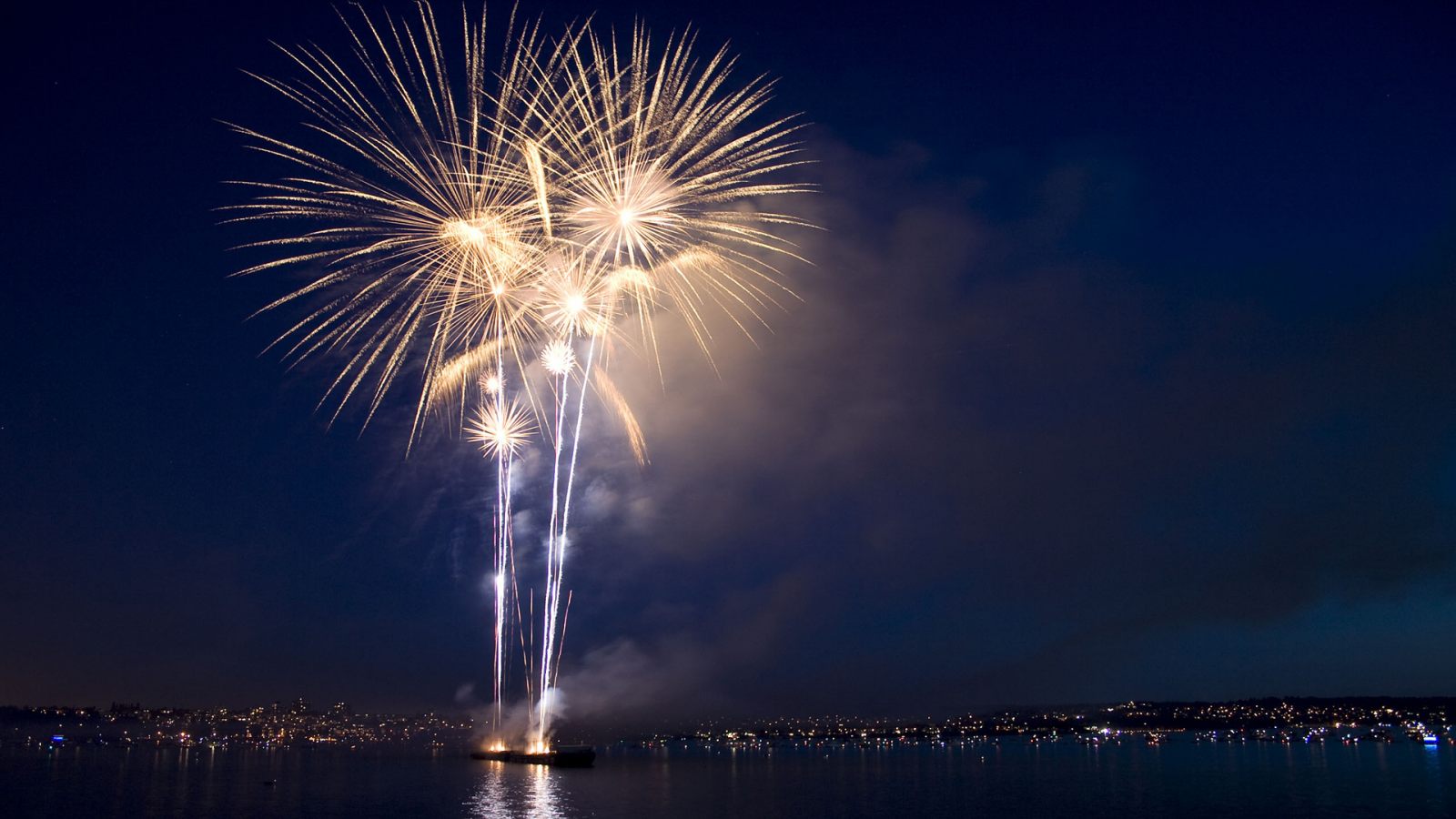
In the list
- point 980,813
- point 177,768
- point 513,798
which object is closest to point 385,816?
point 513,798

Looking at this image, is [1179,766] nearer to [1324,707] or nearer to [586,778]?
[586,778]

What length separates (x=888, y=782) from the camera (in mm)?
76875

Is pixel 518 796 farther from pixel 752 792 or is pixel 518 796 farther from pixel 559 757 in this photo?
pixel 559 757

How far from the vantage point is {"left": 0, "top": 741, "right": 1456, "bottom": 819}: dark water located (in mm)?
51219

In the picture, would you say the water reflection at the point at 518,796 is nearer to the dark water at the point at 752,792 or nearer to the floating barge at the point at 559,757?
the dark water at the point at 752,792

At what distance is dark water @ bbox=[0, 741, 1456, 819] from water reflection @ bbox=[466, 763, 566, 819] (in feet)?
0.56

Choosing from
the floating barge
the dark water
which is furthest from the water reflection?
the floating barge

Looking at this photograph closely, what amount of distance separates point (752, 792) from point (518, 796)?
16.5 m

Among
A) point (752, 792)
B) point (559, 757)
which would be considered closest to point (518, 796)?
point (752, 792)

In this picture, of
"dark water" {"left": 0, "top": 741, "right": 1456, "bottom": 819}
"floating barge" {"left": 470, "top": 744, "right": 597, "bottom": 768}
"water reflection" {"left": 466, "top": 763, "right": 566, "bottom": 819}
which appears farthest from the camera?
"floating barge" {"left": 470, "top": 744, "right": 597, "bottom": 768}

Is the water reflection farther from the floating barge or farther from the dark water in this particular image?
the floating barge

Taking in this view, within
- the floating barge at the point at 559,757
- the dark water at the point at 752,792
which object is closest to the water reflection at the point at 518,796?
the dark water at the point at 752,792

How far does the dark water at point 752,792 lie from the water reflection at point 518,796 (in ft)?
0.56

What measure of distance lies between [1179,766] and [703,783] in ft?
185
